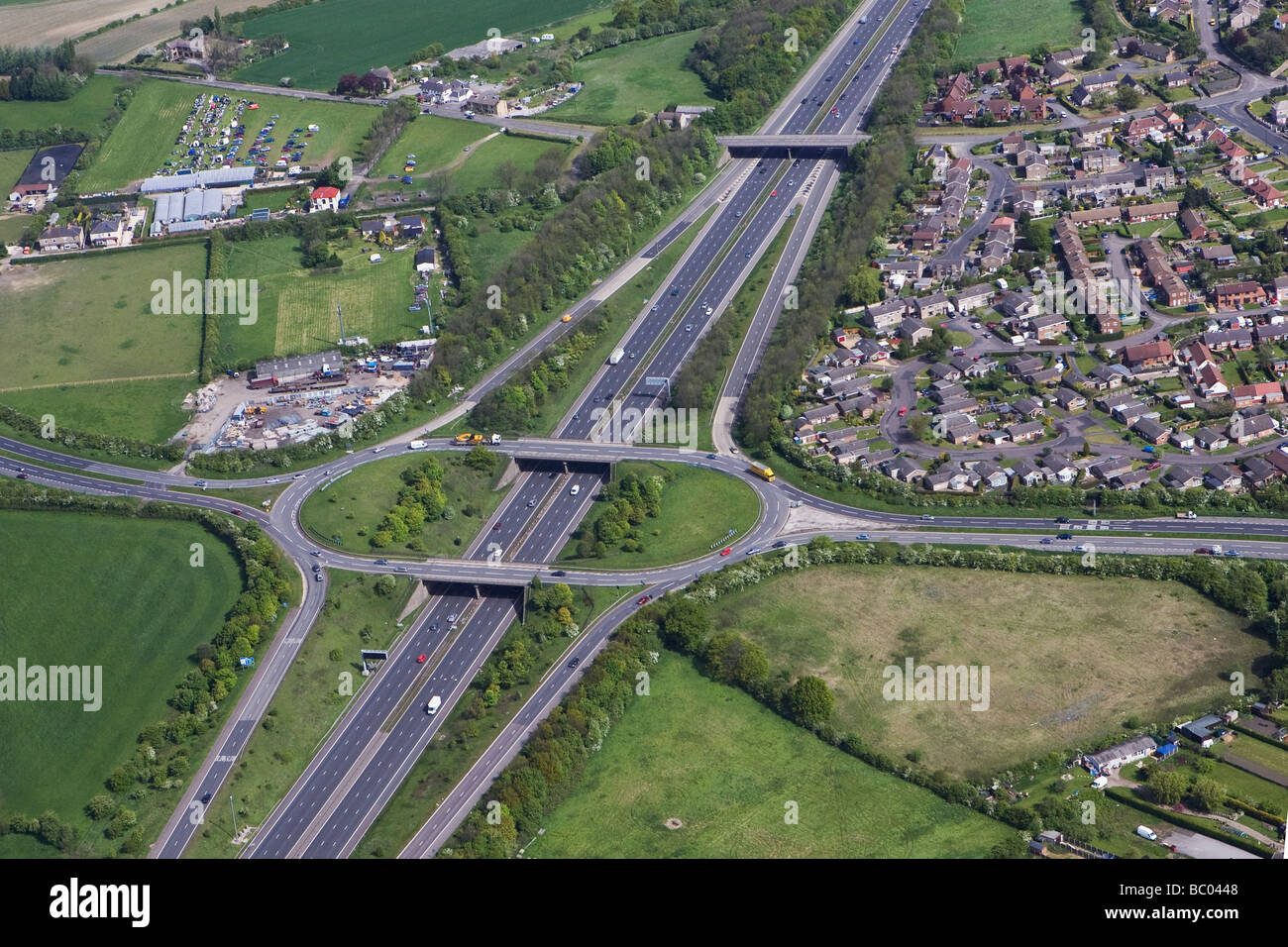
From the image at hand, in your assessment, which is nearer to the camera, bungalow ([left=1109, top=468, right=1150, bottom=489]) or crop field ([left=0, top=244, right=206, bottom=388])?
bungalow ([left=1109, top=468, right=1150, bottom=489])

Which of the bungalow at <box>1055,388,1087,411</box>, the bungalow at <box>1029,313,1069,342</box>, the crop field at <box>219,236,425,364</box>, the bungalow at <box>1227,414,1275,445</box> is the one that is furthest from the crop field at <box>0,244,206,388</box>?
the bungalow at <box>1227,414,1275,445</box>

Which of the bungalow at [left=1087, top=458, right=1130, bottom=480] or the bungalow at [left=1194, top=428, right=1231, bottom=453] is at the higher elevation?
A: the bungalow at [left=1194, top=428, right=1231, bottom=453]

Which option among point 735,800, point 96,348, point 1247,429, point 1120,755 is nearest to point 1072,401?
point 1247,429

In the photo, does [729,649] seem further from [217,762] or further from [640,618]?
[217,762]

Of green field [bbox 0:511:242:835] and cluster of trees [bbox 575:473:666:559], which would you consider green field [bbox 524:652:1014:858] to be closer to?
cluster of trees [bbox 575:473:666:559]

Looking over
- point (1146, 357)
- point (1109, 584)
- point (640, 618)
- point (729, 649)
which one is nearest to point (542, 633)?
point (640, 618)

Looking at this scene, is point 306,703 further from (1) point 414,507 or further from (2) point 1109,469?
(2) point 1109,469

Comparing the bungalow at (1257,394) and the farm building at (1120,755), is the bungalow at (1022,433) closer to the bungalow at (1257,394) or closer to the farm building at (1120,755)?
the bungalow at (1257,394)
